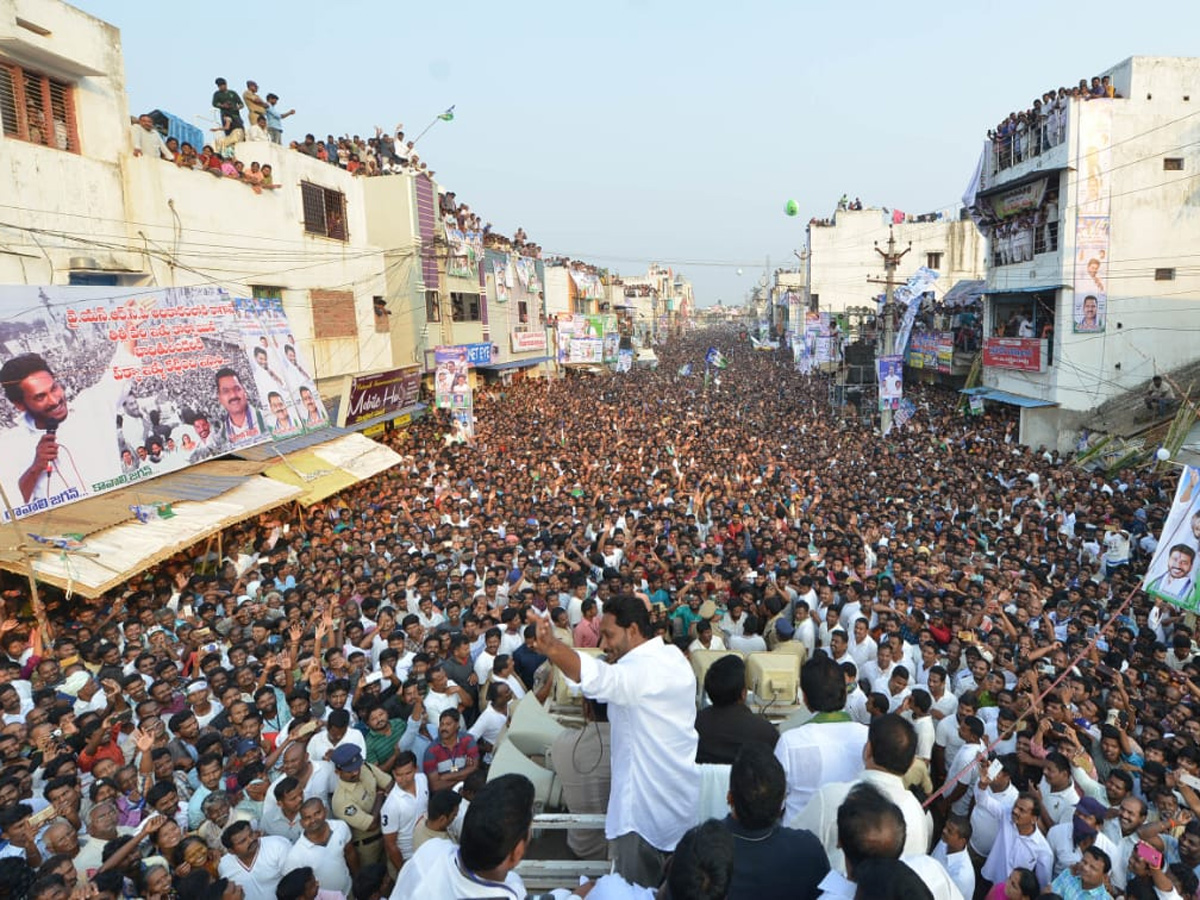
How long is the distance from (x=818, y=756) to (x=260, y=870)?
2.94 meters

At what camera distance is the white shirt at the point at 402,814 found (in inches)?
173

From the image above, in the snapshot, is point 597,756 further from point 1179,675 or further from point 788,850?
point 1179,675

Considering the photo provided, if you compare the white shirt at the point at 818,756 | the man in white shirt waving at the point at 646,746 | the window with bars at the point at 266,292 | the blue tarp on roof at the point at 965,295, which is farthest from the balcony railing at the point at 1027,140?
the man in white shirt waving at the point at 646,746

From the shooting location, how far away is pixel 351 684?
6.54 metres

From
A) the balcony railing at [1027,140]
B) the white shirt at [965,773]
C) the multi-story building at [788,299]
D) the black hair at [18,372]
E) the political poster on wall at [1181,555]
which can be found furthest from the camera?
the multi-story building at [788,299]

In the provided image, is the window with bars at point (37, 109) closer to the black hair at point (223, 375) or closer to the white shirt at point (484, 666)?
the black hair at point (223, 375)

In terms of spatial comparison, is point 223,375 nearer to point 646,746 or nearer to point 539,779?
point 539,779

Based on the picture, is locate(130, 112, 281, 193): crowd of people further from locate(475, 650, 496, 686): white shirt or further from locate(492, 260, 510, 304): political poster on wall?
locate(492, 260, 510, 304): political poster on wall

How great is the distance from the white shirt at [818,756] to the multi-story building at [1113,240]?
1922cm

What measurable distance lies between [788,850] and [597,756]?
3.75ft

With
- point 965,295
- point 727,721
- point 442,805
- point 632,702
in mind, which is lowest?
point 442,805

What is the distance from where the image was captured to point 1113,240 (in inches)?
744

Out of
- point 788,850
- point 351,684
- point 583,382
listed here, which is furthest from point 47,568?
point 583,382

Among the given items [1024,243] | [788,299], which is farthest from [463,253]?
[788,299]
